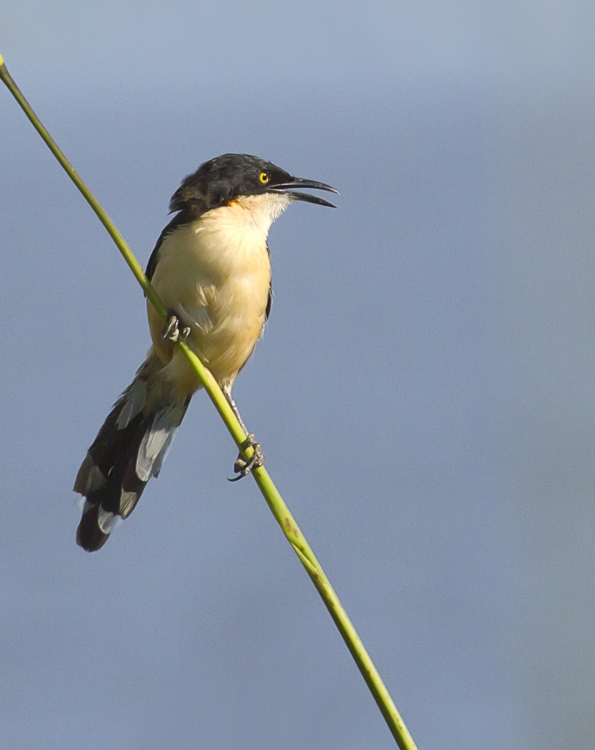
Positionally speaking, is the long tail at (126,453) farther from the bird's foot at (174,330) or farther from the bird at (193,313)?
the bird's foot at (174,330)

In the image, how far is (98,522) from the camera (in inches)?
132

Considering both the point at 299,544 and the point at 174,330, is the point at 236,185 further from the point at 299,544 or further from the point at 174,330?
the point at 299,544

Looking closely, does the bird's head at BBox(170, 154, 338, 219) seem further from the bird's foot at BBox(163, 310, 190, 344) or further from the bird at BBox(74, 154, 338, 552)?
the bird's foot at BBox(163, 310, 190, 344)

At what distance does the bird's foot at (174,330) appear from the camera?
3135 millimetres

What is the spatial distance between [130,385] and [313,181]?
3.81ft

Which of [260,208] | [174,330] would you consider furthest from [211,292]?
[260,208]

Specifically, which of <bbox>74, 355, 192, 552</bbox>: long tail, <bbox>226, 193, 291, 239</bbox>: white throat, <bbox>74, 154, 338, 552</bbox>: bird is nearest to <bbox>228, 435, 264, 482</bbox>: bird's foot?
<bbox>74, 154, 338, 552</bbox>: bird

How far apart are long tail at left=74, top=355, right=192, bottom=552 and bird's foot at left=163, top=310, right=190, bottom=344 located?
40cm

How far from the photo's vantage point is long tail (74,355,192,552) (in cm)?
337

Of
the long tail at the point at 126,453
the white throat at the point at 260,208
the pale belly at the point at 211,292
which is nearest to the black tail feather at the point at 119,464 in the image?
the long tail at the point at 126,453

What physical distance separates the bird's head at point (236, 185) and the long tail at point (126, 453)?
0.70 m

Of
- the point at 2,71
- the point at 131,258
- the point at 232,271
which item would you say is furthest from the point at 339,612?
the point at 232,271

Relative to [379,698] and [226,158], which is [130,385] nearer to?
[226,158]

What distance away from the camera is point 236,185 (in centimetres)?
344
